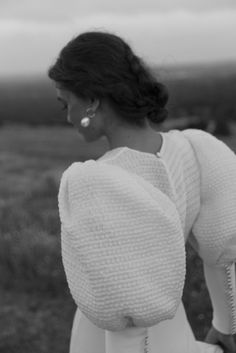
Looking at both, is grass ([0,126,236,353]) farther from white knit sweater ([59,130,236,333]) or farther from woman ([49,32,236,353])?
white knit sweater ([59,130,236,333])

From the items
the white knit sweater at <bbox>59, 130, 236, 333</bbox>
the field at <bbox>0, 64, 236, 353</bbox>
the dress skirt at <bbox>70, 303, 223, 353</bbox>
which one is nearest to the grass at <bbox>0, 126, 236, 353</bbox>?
the field at <bbox>0, 64, 236, 353</bbox>

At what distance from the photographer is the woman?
4.45 ft

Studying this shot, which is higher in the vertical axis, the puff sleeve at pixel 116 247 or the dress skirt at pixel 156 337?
the puff sleeve at pixel 116 247

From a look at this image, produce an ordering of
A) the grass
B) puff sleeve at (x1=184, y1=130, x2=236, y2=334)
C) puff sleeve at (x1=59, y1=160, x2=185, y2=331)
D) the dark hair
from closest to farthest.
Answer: puff sleeve at (x1=59, y1=160, x2=185, y2=331) → the dark hair → puff sleeve at (x1=184, y1=130, x2=236, y2=334) → the grass

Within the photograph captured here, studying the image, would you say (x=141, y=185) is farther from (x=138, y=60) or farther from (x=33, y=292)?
(x=33, y=292)

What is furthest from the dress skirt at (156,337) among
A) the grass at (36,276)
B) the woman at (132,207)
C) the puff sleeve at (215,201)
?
the grass at (36,276)

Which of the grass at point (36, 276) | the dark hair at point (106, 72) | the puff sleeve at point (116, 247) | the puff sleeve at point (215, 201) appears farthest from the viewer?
the grass at point (36, 276)

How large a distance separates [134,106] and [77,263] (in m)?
0.38

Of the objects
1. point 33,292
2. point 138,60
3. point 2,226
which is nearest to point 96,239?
point 138,60

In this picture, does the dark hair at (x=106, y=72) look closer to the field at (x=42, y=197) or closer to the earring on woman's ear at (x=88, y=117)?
the earring on woman's ear at (x=88, y=117)

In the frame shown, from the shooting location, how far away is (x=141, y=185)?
55.7 inches

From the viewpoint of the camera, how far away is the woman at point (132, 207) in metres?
1.36

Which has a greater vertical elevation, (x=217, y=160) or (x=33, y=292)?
(x=217, y=160)

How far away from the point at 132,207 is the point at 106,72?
1.00ft
